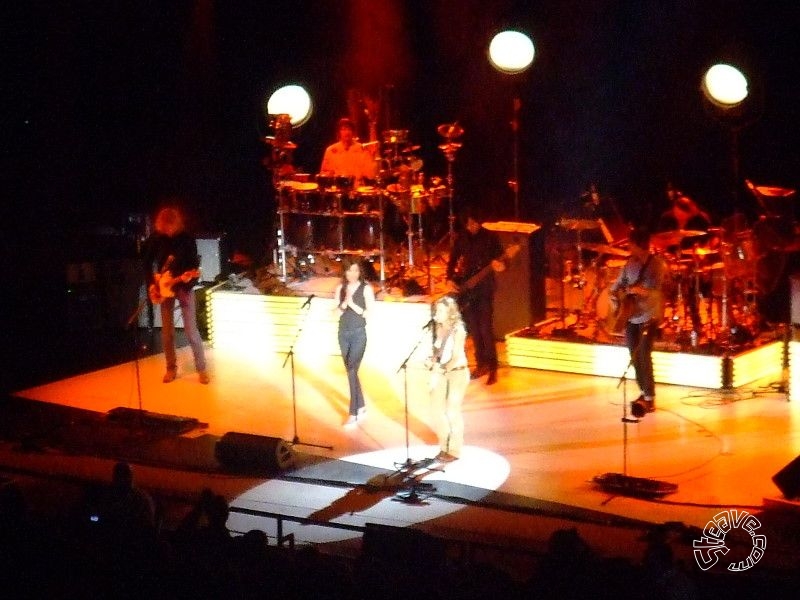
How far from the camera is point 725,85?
46.2ft

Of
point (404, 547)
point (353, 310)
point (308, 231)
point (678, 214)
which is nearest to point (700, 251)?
point (678, 214)

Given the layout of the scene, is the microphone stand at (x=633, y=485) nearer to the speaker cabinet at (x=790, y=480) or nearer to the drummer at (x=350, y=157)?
the speaker cabinet at (x=790, y=480)

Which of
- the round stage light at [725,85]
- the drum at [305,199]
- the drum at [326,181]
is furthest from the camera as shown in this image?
the drum at [305,199]

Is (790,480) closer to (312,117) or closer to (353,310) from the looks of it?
(353,310)

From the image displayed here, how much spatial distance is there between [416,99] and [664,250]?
6043 millimetres

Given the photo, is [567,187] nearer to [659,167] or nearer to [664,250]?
A: [659,167]

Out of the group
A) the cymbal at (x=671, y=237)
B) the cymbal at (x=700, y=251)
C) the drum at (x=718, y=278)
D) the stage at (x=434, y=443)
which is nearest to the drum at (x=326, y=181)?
the stage at (x=434, y=443)

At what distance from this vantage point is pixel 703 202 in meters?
16.2

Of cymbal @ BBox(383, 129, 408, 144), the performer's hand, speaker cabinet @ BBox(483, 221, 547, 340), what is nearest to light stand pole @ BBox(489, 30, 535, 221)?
cymbal @ BBox(383, 129, 408, 144)

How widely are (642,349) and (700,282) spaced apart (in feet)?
7.91

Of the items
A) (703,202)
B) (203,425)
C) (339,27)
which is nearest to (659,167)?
(703,202)

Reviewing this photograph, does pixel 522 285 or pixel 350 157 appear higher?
pixel 350 157

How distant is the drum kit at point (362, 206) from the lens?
14992 mm

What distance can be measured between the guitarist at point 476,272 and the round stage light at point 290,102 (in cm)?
557
